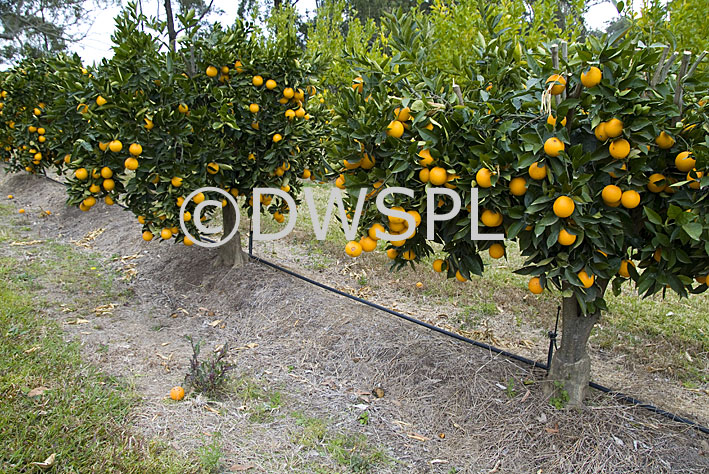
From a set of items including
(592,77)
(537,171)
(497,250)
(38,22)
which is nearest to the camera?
(592,77)

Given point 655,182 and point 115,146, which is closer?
point 655,182

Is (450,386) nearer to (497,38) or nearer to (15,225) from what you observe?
(497,38)

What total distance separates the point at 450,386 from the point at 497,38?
2.16 m

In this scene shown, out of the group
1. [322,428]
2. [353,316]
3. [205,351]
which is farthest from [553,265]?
[205,351]

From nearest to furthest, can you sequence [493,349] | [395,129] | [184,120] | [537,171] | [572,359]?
[537,171]
[395,129]
[572,359]
[493,349]
[184,120]

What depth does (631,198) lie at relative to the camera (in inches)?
82.2

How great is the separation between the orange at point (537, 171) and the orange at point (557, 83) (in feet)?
1.06

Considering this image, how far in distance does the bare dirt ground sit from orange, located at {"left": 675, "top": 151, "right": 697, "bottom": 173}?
1549 mm

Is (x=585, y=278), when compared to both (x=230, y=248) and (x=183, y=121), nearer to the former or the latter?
(x=183, y=121)

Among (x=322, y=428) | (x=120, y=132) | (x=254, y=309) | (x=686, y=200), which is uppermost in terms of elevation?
(x=120, y=132)

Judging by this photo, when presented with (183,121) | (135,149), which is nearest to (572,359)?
(135,149)

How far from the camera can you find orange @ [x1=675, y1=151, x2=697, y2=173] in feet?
6.57

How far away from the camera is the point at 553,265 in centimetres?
226

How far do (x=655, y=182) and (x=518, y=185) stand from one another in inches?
23.4
